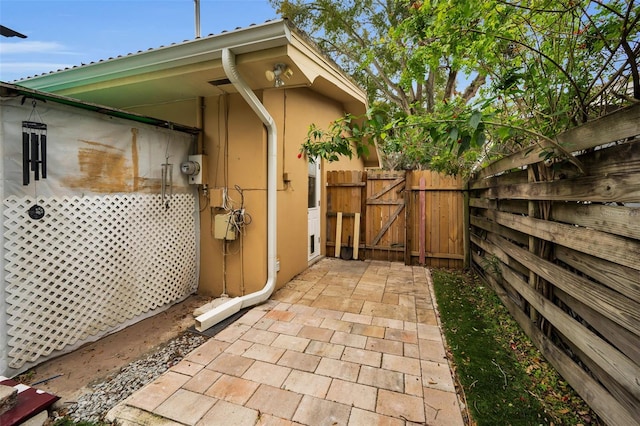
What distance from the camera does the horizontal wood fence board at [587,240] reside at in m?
1.51

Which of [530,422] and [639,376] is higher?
[639,376]

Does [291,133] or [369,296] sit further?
[291,133]

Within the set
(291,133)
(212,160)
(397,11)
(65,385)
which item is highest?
(397,11)

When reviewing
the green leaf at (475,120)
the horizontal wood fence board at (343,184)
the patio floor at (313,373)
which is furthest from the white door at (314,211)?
the green leaf at (475,120)

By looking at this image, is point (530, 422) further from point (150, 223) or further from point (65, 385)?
point (150, 223)

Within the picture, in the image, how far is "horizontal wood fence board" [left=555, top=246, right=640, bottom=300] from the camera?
149cm

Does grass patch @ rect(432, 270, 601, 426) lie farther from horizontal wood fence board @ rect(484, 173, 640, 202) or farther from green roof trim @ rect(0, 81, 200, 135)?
green roof trim @ rect(0, 81, 200, 135)

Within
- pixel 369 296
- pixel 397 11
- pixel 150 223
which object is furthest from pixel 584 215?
pixel 397 11

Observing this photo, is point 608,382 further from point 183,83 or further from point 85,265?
point 183,83

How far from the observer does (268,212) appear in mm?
4039

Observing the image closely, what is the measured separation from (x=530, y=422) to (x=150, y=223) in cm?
418

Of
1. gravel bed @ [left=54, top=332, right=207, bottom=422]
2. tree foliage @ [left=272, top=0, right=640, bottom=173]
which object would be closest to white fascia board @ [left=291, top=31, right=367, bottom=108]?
tree foliage @ [left=272, top=0, right=640, bottom=173]

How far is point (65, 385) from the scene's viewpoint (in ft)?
7.63

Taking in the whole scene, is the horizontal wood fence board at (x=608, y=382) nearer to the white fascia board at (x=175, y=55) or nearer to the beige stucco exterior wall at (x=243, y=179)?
the beige stucco exterior wall at (x=243, y=179)
